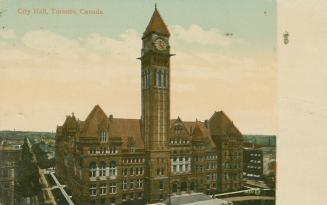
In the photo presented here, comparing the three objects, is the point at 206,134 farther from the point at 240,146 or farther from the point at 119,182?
the point at 119,182

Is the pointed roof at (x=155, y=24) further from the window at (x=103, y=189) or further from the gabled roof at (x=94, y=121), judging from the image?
the window at (x=103, y=189)

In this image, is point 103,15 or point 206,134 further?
point 206,134

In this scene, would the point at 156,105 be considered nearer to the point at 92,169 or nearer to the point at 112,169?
the point at 112,169

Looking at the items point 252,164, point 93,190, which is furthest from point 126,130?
point 252,164

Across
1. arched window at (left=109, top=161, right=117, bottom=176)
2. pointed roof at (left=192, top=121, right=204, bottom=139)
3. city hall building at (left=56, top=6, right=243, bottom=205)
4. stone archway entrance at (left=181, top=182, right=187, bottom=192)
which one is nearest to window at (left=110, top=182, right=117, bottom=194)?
city hall building at (left=56, top=6, right=243, bottom=205)

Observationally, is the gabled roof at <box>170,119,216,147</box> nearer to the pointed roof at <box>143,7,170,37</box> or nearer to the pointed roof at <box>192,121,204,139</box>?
the pointed roof at <box>192,121,204,139</box>

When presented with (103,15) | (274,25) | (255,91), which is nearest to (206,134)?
(255,91)

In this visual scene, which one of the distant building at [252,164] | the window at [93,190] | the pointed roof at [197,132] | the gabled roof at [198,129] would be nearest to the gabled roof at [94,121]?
the window at [93,190]
